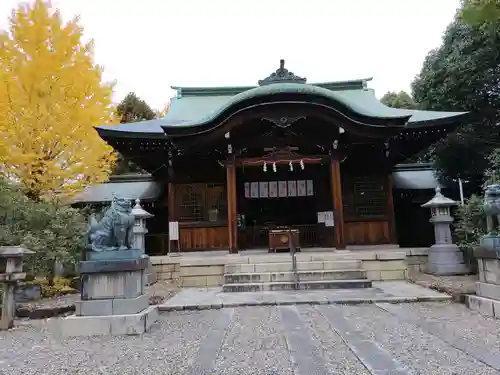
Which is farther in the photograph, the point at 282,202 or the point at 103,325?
the point at 282,202

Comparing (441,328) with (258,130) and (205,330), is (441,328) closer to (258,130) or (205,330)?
(205,330)

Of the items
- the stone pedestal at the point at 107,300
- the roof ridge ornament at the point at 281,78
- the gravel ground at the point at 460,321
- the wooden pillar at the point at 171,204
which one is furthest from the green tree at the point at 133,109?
the gravel ground at the point at 460,321

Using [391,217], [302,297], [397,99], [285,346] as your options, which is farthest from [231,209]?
[397,99]

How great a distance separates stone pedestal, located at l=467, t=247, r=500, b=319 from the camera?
5.46 metres

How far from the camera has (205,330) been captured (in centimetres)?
522

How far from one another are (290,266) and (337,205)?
8.76ft

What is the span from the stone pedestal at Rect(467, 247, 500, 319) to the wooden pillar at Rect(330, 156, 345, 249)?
4.49 metres

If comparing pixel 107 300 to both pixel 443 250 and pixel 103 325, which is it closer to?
pixel 103 325

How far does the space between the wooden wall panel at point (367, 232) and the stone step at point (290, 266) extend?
2.59m

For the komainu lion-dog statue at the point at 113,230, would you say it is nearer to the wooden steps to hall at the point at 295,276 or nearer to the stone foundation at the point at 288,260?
the wooden steps to hall at the point at 295,276

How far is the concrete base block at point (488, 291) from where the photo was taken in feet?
18.1

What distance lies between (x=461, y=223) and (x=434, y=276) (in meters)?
1.57

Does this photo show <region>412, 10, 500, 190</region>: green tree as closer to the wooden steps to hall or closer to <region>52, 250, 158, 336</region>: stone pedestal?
the wooden steps to hall

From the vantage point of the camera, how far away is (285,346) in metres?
4.29
